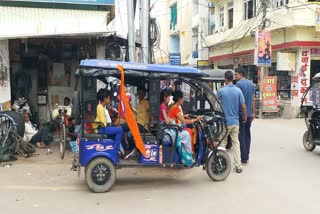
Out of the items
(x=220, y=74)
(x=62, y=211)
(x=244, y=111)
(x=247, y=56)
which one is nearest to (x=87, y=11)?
(x=220, y=74)

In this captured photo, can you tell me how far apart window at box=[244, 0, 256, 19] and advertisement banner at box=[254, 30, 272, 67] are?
5.33 m

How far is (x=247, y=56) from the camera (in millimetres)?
26328

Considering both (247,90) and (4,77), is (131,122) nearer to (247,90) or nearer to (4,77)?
(247,90)

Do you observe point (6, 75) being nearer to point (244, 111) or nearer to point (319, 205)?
point (244, 111)

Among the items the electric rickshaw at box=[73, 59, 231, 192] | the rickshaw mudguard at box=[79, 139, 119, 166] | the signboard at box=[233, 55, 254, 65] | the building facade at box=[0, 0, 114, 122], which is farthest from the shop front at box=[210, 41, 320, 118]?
the rickshaw mudguard at box=[79, 139, 119, 166]

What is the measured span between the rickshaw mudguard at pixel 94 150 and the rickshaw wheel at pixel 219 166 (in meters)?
1.64

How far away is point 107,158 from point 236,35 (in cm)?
2216

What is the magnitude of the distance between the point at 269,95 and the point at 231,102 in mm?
13103

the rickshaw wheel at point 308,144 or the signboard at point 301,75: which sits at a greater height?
the signboard at point 301,75

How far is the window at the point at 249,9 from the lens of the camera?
2552 centimetres

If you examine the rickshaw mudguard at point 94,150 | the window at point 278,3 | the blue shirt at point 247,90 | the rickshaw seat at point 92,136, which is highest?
the window at point 278,3

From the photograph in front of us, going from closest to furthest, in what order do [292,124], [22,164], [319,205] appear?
[319,205] < [22,164] < [292,124]

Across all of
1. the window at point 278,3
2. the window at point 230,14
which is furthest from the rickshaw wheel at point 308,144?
the window at point 230,14

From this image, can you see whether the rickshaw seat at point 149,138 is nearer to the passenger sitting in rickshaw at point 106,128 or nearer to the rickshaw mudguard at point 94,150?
the passenger sitting in rickshaw at point 106,128
